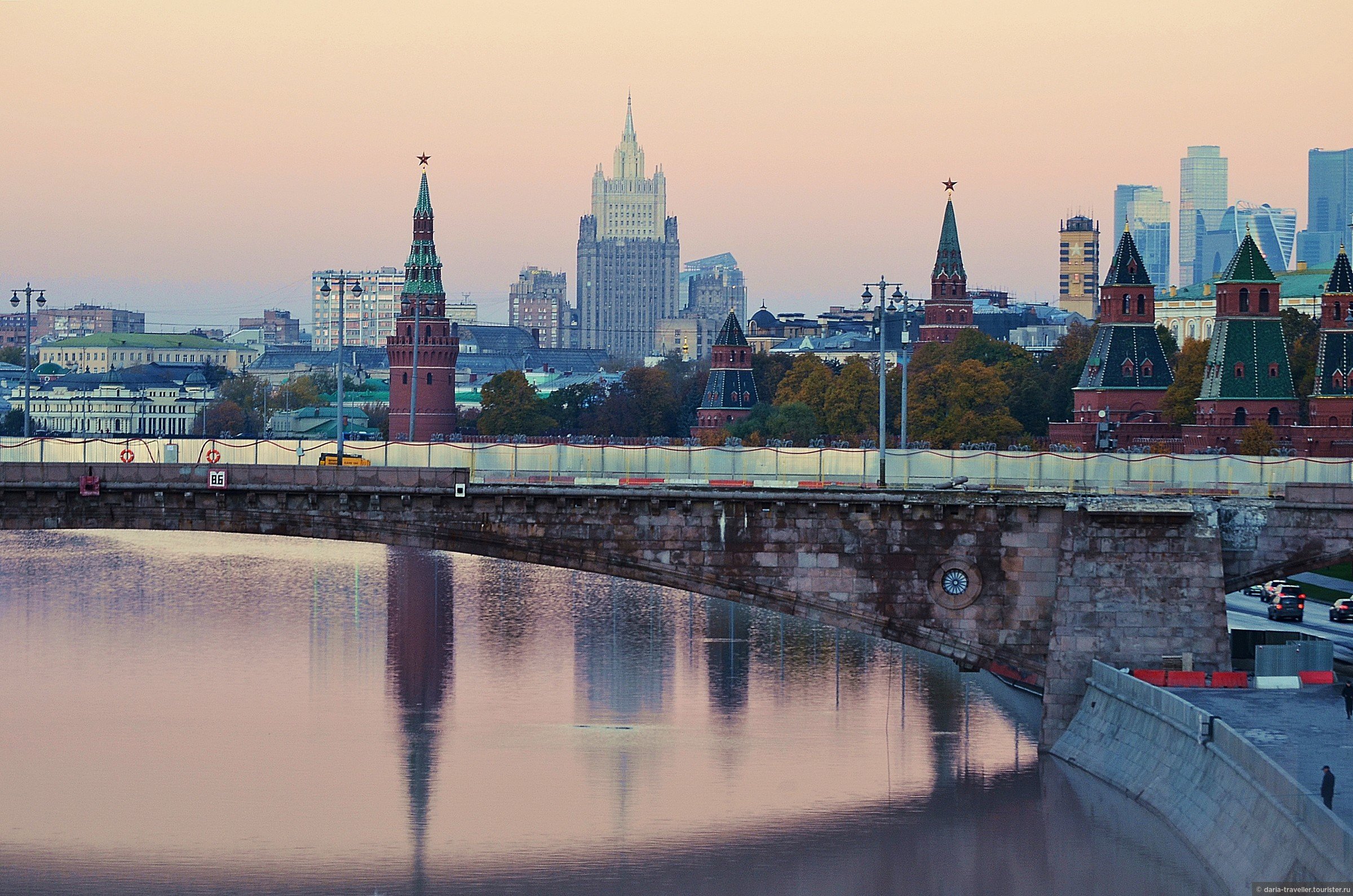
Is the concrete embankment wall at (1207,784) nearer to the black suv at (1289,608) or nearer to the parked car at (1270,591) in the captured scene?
the black suv at (1289,608)

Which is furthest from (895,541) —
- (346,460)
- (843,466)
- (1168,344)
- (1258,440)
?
(1168,344)

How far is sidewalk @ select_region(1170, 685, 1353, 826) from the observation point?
4228 centimetres

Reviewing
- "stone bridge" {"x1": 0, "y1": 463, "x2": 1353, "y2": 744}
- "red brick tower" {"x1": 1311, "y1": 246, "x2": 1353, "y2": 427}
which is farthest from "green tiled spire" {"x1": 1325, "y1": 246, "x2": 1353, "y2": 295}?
"stone bridge" {"x1": 0, "y1": 463, "x2": 1353, "y2": 744}

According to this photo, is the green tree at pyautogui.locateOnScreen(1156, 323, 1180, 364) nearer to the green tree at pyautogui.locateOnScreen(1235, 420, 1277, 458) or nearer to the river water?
the green tree at pyautogui.locateOnScreen(1235, 420, 1277, 458)

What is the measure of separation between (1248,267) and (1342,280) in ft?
19.4

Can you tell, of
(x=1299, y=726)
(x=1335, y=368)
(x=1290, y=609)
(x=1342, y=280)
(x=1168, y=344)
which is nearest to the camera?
(x=1299, y=726)

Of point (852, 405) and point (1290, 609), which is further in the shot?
point (852, 405)

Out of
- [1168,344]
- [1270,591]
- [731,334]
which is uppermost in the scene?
[731,334]

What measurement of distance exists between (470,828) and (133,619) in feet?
127

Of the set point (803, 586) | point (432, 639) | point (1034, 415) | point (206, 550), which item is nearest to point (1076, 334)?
point (1034, 415)

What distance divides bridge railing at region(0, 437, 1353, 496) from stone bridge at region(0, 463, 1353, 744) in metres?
2.25

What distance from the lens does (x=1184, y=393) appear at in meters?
138

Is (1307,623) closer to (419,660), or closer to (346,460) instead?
(419,660)

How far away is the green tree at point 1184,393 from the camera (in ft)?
449
